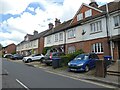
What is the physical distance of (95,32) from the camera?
87.8 feet

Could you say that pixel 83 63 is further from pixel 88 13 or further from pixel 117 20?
pixel 88 13

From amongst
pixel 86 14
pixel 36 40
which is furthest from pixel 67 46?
pixel 36 40

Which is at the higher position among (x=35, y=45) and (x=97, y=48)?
(x=35, y=45)

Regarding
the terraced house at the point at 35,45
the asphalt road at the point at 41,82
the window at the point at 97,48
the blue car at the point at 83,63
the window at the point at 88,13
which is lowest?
the asphalt road at the point at 41,82

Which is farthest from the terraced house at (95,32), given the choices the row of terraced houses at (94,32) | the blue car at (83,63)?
the blue car at (83,63)

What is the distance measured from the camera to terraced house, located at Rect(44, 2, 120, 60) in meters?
23.7

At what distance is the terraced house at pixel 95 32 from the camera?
23688mm

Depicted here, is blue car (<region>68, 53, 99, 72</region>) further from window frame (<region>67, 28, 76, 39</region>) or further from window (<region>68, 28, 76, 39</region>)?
window (<region>68, 28, 76, 39</region>)

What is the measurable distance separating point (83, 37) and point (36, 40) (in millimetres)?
28418

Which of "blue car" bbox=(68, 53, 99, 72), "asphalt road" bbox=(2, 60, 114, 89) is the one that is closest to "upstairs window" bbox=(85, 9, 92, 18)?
"blue car" bbox=(68, 53, 99, 72)

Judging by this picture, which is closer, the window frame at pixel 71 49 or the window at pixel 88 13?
the window at pixel 88 13

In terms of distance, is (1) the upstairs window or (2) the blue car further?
(1) the upstairs window

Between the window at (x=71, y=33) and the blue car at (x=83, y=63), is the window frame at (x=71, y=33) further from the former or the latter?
the blue car at (x=83, y=63)

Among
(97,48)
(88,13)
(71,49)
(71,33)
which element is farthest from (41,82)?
(71,33)
